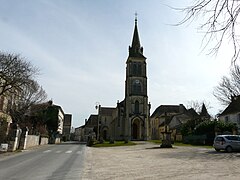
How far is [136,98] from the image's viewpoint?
70.2m

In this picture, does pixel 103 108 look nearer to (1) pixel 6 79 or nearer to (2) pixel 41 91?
(2) pixel 41 91

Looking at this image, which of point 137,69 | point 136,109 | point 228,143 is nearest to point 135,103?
point 136,109

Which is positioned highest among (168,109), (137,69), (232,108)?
(137,69)

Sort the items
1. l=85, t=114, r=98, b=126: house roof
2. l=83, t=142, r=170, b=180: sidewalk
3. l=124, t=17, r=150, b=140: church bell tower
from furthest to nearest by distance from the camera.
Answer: l=85, t=114, r=98, b=126: house roof → l=124, t=17, r=150, b=140: church bell tower → l=83, t=142, r=170, b=180: sidewalk

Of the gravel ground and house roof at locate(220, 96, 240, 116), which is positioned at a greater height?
house roof at locate(220, 96, 240, 116)

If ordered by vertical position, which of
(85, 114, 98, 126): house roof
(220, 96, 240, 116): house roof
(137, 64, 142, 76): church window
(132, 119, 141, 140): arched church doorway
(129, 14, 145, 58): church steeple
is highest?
(129, 14, 145, 58): church steeple

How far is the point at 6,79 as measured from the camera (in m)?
27.2

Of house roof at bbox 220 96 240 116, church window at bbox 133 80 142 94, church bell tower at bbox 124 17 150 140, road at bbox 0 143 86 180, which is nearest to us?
road at bbox 0 143 86 180

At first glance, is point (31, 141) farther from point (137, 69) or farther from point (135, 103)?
point (137, 69)

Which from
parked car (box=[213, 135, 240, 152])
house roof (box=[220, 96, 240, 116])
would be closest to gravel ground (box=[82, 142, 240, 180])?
parked car (box=[213, 135, 240, 152])

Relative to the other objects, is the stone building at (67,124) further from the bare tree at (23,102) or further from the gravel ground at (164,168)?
the gravel ground at (164,168)

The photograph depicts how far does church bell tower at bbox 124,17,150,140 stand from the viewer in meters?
68.4

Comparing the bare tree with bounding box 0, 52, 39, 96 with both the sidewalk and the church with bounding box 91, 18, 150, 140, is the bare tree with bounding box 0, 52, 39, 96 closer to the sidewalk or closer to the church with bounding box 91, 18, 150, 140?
the sidewalk

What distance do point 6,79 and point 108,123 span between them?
2890 inches
